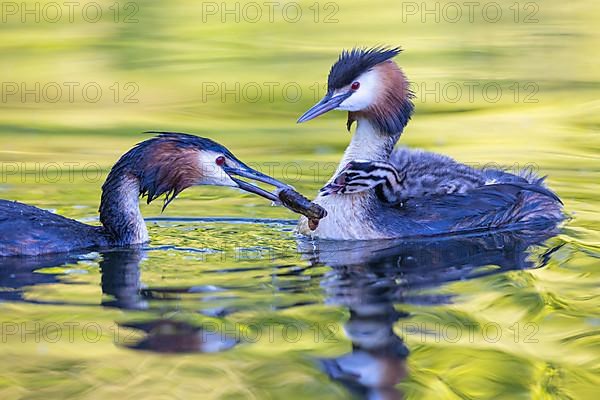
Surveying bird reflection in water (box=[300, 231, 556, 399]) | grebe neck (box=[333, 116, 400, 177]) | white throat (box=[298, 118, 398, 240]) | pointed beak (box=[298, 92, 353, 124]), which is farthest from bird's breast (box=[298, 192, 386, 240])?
pointed beak (box=[298, 92, 353, 124])

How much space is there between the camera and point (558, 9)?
18.7 m

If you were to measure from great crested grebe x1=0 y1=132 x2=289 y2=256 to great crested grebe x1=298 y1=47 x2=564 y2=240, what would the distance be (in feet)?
2.57

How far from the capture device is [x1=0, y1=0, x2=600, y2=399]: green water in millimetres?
6191

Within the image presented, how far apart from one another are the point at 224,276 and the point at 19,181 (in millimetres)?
3281

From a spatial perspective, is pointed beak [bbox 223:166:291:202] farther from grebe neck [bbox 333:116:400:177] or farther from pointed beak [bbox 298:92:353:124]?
grebe neck [bbox 333:116:400:177]

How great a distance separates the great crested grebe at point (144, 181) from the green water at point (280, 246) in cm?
21

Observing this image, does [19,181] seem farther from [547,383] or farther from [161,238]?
[547,383]

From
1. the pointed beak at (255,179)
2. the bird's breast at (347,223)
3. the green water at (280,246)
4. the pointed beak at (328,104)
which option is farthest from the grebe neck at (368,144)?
the pointed beak at (255,179)

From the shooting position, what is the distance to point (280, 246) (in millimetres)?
8609

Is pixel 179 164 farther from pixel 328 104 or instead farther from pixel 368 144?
pixel 368 144

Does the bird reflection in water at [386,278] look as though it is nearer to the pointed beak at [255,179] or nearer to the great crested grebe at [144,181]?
the pointed beak at [255,179]

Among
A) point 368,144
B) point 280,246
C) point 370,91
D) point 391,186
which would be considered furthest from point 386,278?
point 370,91

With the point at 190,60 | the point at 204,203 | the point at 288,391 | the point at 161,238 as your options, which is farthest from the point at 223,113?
the point at 288,391

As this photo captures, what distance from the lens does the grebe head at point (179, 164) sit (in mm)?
8492
